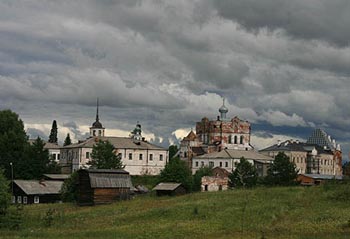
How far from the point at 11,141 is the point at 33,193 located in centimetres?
2249

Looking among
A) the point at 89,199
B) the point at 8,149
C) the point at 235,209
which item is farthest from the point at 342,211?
the point at 8,149

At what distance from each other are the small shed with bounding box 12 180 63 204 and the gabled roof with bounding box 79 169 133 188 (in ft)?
37.2

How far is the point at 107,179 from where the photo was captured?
62938 millimetres

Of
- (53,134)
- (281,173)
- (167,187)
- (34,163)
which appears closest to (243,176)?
(281,173)

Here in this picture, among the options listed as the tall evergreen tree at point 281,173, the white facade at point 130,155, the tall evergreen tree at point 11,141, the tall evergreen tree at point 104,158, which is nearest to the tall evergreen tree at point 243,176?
the tall evergreen tree at point 281,173

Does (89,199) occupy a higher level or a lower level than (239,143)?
lower

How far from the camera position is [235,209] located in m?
44.1

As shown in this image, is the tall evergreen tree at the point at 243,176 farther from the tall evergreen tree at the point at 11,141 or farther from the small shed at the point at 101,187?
the tall evergreen tree at the point at 11,141

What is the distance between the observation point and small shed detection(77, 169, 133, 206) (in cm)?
6094

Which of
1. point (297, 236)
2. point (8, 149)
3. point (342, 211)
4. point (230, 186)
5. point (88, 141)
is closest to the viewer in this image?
point (297, 236)

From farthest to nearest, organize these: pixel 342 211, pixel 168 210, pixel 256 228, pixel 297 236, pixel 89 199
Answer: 1. pixel 89 199
2. pixel 168 210
3. pixel 342 211
4. pixel 256 228
5. pixel 297 236

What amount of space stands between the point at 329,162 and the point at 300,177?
3752 centimetres

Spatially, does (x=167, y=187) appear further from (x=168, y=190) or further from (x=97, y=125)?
(x=97, y=125)

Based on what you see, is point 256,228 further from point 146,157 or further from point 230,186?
point 146,157
